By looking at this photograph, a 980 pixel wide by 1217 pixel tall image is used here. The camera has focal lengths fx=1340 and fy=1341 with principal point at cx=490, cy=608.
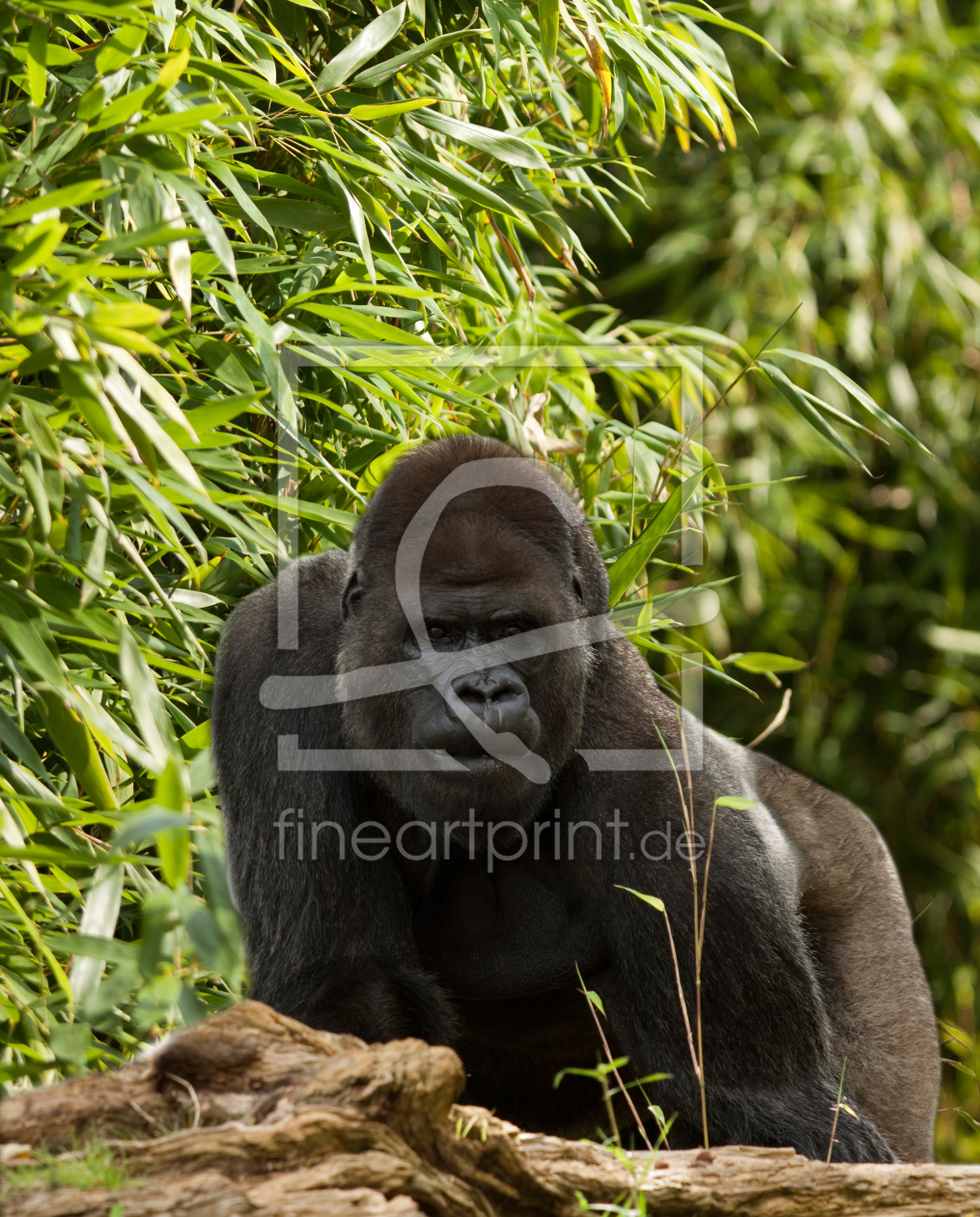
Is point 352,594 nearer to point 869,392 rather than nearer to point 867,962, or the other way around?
point 867,962

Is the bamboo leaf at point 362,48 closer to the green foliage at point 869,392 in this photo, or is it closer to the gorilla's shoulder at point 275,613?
the gorilla's shoulder at point 275,613

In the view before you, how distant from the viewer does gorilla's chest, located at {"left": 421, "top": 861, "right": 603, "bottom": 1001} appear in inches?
107

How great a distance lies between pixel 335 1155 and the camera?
1.62 metres

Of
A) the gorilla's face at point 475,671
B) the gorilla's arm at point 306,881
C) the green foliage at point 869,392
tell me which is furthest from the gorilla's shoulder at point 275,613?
the green foliage at point 869,392

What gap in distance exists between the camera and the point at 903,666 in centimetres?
805

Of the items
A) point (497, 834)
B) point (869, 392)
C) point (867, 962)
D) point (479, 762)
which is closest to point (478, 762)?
point (479, 762)

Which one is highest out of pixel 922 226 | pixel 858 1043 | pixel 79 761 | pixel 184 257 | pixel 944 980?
pixel 922 226

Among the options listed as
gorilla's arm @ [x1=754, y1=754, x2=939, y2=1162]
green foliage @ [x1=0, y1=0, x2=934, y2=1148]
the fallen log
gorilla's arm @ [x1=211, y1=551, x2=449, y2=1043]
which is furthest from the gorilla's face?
gorilla's arm @ [x1=754, y1=754, x2=939, y2=1162]

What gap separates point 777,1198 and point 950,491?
631 cm

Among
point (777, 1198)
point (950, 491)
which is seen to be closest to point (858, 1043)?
point (777, 1198)

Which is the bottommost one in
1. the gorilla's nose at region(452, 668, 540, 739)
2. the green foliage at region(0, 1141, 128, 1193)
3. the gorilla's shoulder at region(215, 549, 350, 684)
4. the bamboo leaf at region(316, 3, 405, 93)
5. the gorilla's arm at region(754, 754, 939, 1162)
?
the gorilla's arm at region(754, 754, 939, 1162)

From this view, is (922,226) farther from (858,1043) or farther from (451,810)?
(451,810)

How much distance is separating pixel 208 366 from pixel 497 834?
4.04 feet

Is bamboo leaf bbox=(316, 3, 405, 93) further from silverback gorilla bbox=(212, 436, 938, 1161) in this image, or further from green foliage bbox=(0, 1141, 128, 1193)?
green foliage bbox=(0, 1141, 128, 1193)
